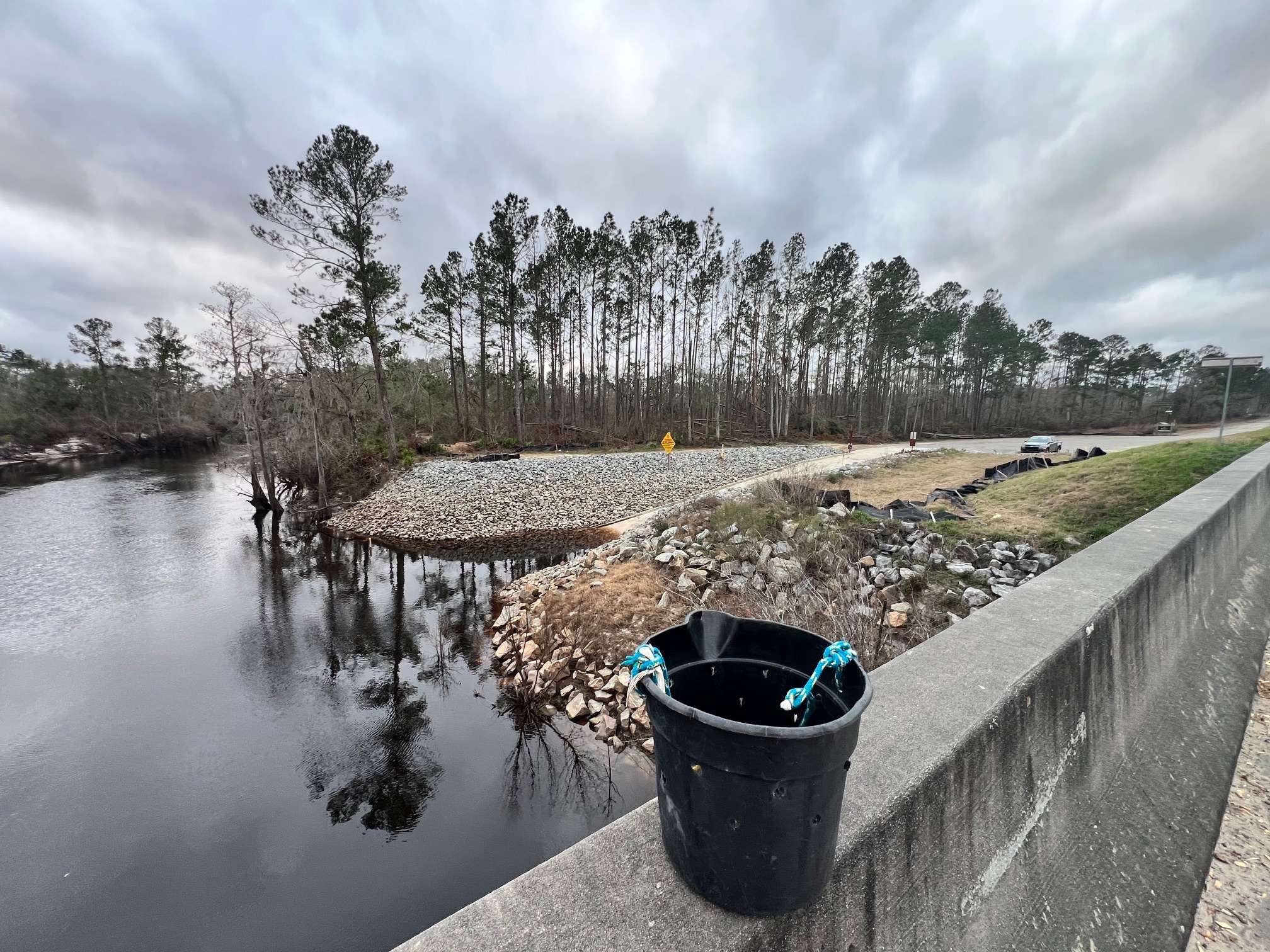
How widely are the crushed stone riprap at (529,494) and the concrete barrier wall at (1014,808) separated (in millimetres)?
10558

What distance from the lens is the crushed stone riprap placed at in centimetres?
1294

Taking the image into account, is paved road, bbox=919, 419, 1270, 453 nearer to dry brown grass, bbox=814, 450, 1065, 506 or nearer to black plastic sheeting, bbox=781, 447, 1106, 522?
dry brown grass, bbox=814, 450, 1065, 506

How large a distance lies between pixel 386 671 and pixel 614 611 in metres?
3.15

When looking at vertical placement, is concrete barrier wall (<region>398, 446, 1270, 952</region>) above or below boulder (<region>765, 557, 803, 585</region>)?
above

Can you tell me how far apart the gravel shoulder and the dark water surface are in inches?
131

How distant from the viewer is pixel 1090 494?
22.9 feet

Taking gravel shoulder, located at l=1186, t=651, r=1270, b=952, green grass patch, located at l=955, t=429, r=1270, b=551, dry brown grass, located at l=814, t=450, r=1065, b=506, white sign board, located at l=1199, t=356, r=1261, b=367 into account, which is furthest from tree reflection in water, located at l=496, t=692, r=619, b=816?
white sign board, located at l=1199, t=356, r=1261, b=367

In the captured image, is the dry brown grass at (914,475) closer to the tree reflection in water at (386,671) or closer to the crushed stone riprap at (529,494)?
the crushed stone riprap at (529,494)

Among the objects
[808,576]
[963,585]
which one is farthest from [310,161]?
[963,585]

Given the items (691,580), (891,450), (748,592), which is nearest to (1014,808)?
(748,592)

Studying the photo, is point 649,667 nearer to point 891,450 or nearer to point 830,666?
point 830,666

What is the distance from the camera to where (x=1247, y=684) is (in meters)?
3.28

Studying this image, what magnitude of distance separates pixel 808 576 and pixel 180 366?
4864 cm

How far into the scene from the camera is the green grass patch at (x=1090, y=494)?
20.0ft
